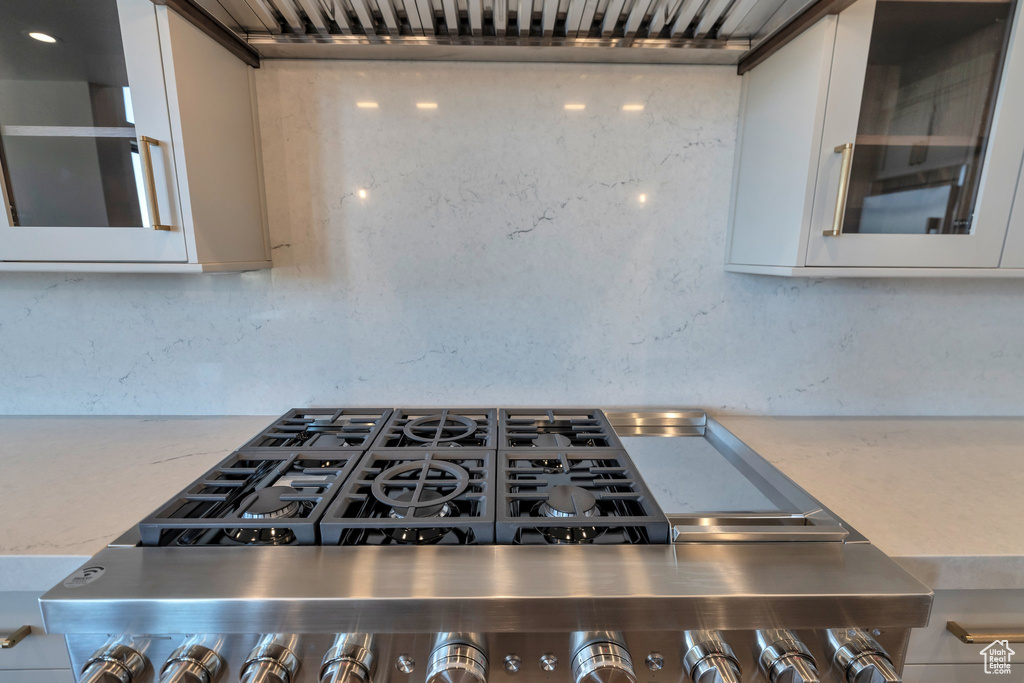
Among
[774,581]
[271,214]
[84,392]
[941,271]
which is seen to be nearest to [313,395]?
[271,214]

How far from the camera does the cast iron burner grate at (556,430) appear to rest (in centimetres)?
100

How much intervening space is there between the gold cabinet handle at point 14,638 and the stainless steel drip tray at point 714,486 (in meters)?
1.00

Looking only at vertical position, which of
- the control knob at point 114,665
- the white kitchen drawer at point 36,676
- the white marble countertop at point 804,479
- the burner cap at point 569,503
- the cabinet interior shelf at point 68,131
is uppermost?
the cabinet interior shelf at point 68,131

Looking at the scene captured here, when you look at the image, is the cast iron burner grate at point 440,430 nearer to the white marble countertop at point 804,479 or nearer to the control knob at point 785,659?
the white marble countertop at point 804,479

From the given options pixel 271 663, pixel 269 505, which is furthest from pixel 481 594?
pixel 269 505

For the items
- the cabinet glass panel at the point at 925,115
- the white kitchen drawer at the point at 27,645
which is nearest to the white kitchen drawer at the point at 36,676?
the white kitchen drawer at the point at 27,645

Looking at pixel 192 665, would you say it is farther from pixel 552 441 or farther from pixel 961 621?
pixel 961 621

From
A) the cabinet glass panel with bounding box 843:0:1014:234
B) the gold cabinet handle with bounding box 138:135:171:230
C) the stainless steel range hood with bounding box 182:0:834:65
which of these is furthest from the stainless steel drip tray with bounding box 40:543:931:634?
the stainless steel range hood with bounding box 182:0:834:65

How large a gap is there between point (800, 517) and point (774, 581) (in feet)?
0.60

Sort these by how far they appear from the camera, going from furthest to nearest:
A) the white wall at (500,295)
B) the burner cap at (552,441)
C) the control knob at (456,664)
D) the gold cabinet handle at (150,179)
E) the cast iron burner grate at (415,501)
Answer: the white wall at (500,295)
the burner cap at (552,441)
the gold cabinet handle at (150,179)
the cast iron burner grate at (415,501)
the control knob at (456,664)

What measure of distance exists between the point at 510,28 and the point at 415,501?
102 cm

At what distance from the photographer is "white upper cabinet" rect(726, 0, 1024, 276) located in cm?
88

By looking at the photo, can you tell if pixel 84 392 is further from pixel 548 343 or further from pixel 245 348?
pixel 548 343

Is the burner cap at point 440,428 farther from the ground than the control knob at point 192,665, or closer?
farther from the ground
